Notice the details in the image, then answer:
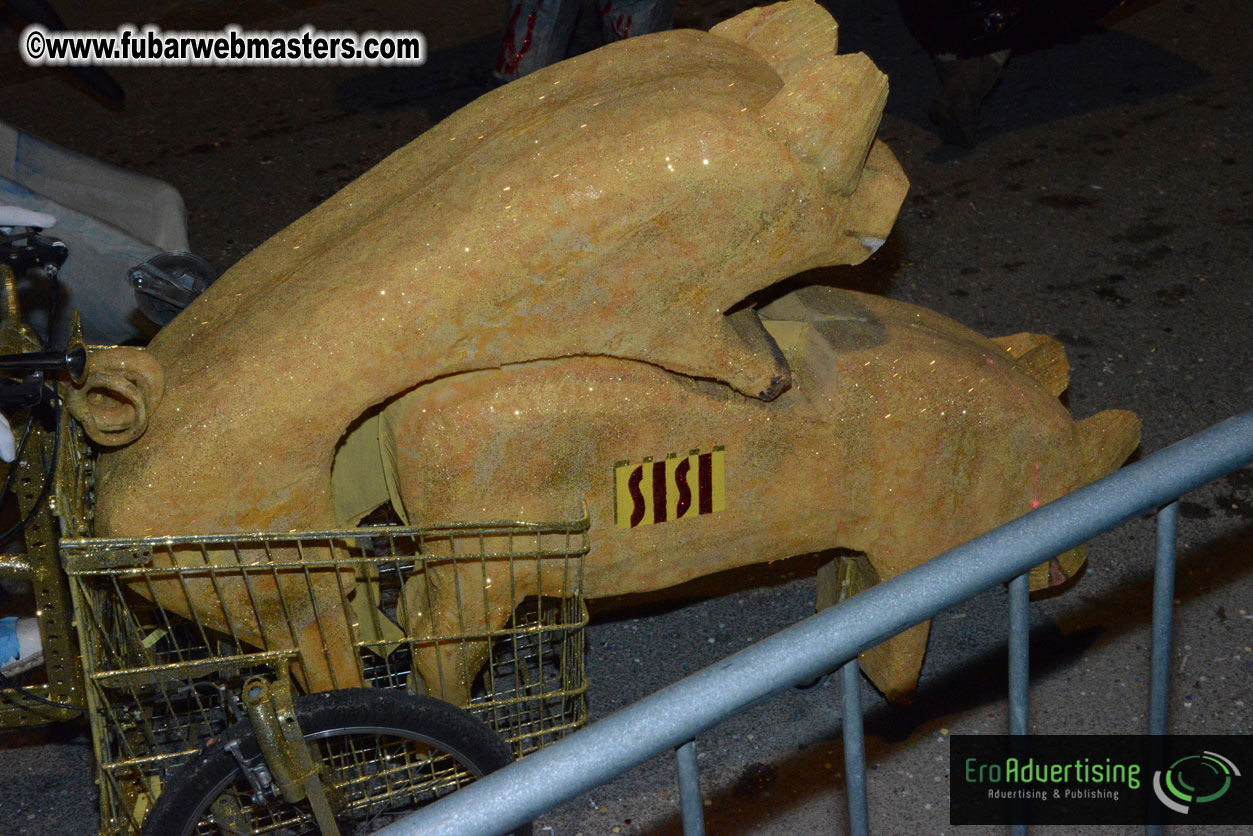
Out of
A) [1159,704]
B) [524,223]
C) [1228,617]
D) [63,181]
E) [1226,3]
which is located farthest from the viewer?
[1226,3]

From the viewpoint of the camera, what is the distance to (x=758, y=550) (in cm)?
210

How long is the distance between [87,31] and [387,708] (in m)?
5.64

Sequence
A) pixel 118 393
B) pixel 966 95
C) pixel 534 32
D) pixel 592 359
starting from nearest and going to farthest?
pixel 118 393 → pixel 592 359 → pixel 966 95 → pixel 534 32

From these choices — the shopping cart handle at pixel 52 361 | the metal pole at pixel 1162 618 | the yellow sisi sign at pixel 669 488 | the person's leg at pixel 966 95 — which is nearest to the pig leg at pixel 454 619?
the yellow sisi sign at pixel 669 488

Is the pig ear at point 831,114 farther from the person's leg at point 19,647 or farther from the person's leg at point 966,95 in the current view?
the person's leg at point 966,95

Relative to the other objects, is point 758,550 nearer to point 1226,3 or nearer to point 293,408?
point 293,408

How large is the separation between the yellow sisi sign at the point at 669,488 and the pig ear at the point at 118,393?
2.38 feet

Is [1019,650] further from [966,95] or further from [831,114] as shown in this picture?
[966,95]

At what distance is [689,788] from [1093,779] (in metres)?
1.48

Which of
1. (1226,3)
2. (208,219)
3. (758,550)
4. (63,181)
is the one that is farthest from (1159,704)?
(1226,3)

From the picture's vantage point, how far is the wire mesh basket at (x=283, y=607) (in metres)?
1.75

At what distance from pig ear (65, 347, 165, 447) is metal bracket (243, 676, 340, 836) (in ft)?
1.39

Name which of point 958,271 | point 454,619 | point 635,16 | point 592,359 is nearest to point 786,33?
point 592,359

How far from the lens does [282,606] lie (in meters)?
1.91
